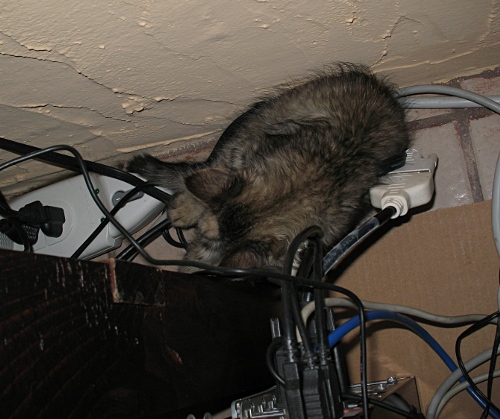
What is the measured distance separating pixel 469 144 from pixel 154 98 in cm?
74

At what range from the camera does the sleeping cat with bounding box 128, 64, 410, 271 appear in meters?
1.06

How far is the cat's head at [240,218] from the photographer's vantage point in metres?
1.04

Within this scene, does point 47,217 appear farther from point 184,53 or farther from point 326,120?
point 326,120

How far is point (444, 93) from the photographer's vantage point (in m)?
1.21

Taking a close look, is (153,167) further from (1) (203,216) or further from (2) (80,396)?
(2) (80,396)

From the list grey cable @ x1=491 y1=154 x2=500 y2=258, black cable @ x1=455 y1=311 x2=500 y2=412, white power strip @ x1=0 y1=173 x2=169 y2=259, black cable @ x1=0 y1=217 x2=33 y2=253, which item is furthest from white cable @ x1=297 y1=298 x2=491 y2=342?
black cable @ x1=0 y1=217 x2=33 y2=253

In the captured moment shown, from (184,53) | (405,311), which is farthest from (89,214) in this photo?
(405,311)

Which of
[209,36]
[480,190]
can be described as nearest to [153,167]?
[209,36]

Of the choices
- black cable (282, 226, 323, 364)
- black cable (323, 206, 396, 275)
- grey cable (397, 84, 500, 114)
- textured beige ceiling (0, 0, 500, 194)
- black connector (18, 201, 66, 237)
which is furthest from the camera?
black connector (18, 201, 66, 237)

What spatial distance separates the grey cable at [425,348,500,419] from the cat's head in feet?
1.36

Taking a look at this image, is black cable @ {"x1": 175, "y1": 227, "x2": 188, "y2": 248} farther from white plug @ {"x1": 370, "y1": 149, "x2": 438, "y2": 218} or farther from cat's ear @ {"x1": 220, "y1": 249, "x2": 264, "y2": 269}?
white plug @ {"x1": 370, "y1": 149, "x2": 438, "y2": 218}

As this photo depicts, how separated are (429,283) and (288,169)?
1.41 feet

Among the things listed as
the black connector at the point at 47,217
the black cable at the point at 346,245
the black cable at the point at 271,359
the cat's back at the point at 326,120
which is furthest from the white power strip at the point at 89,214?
the black cable at the point at 271,359

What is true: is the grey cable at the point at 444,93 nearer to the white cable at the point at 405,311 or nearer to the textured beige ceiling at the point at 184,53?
the textured beige ceiling at the point at 184,53
